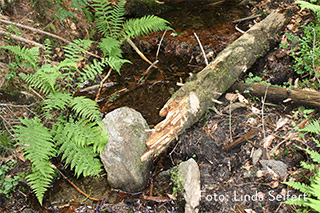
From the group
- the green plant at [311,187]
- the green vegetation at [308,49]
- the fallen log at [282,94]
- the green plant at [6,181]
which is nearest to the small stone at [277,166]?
the green plant at [311,187]

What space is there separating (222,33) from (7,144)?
511cm

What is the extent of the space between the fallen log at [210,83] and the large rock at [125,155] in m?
0.14

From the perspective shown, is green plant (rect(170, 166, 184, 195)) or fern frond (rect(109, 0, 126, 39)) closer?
green plant (rect(170, 166, 184, 195))

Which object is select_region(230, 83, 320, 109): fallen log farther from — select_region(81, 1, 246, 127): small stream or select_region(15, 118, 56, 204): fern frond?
select_region(15, 118, 56, 204): fern frond

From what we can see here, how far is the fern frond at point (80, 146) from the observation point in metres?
3.40

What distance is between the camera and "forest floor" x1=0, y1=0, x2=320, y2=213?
2.90 meters

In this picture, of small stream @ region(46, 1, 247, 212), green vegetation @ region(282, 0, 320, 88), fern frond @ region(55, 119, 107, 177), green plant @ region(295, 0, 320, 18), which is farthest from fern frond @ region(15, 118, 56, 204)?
green plant @ region(295, 0, 320, 18)

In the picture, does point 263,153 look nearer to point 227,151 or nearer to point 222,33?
point 227,151

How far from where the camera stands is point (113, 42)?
459cm

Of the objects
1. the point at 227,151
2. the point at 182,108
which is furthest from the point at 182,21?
the point at 227,151

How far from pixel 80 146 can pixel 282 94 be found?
11.1 feet

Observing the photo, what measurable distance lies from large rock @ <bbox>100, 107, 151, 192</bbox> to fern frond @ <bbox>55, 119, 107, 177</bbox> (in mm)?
171

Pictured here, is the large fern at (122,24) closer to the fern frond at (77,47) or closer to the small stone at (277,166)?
the fern frond at (77,47)

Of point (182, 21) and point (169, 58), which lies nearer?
point (169, 58)
